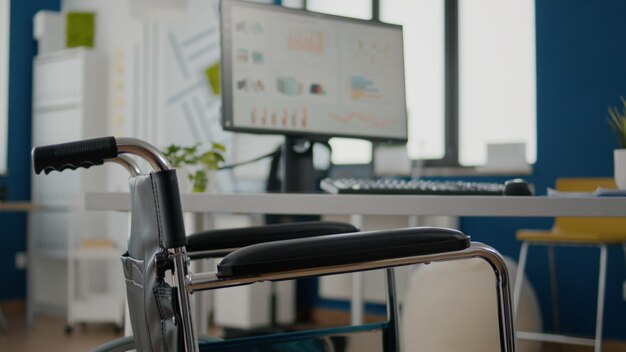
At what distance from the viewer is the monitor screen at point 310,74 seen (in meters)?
1.92

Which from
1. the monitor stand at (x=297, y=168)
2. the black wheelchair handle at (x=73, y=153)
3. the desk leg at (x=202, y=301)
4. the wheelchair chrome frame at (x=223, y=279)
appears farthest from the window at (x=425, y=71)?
the black wheelchair handle at (x=73, y=153)

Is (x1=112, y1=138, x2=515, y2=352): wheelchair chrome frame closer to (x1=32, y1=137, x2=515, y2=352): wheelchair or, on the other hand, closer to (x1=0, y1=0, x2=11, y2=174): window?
(x1=32, y1=137, x2=515, y2=352): wheelchair

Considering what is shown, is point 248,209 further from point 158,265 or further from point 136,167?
point 158,265

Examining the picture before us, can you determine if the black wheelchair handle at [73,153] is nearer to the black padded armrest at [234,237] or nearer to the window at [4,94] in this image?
the black padded armrest at [234,237]

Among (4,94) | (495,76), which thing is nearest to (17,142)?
(4,94)

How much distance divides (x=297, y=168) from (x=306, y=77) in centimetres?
26

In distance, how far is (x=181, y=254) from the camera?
2.88 feet

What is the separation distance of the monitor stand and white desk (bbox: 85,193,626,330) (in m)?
0.53

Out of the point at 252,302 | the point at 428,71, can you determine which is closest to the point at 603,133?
the point at 428,71

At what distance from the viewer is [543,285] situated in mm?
3787

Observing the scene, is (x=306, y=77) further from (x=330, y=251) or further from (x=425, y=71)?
(x=425, y=71)

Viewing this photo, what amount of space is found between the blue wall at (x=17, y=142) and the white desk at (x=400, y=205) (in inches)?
164

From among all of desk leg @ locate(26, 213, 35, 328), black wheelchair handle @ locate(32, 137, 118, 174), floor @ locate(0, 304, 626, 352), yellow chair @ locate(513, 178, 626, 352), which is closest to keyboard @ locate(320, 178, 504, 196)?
black wheelchair handle @ locate(32, 137, 118, 174)

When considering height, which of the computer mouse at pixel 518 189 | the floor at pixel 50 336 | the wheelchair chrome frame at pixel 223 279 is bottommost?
the floor at pixel 50 336
